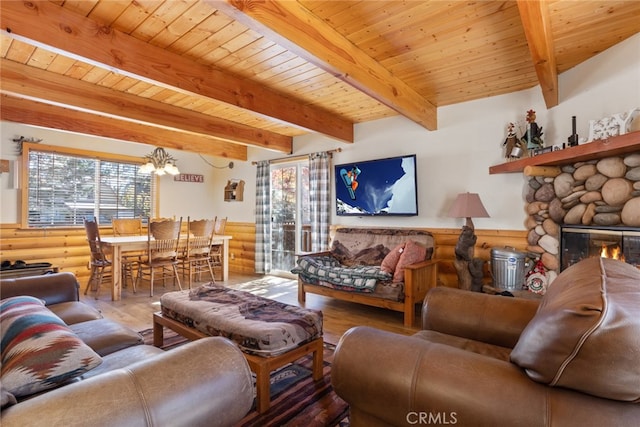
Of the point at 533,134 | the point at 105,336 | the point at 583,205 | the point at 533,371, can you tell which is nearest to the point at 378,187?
the point at 533,134

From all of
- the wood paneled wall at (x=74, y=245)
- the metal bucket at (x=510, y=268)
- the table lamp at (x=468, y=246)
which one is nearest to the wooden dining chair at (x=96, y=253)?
the wood paneled wall at (x=74, y=245)

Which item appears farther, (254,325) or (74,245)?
(74,245)

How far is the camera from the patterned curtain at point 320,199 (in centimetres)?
479

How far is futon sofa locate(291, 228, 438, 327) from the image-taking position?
319 cm

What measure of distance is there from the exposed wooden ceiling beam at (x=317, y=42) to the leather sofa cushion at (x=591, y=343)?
73.6 inches

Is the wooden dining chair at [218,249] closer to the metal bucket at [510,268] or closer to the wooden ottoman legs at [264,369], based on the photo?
A: the wooden ottoman legs at [264,369]

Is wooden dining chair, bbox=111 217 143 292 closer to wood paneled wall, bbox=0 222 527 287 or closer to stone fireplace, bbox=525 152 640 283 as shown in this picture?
wood paneled wall, bbox=0 222 527 287

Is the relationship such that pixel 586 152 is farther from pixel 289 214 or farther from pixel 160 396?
pixel 289 214

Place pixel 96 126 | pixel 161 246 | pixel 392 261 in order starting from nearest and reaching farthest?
pixel 392 261 → pixel 96 126 → pixel 161 246

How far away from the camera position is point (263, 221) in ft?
18.3

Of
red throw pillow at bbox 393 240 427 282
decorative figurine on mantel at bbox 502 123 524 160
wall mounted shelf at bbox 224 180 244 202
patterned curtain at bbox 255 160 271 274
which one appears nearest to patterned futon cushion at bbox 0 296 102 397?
red throw pillow at bbox 393 240 427 282

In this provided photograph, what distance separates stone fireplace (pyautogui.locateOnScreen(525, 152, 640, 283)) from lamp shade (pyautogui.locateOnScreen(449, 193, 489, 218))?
0.46 m

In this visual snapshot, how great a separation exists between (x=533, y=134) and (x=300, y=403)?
310 cm

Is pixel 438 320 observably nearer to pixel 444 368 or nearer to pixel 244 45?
pixel 444 368
